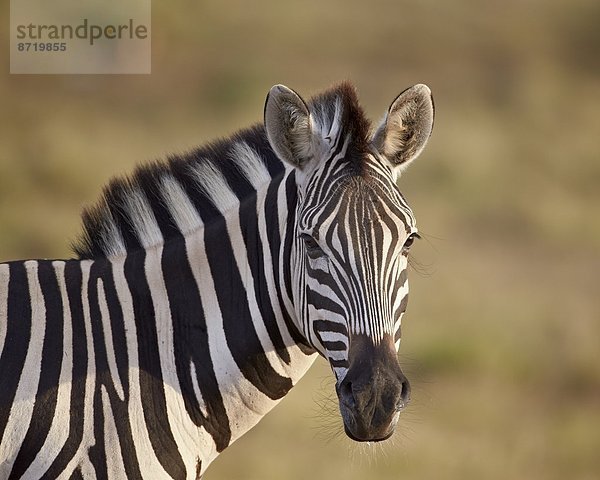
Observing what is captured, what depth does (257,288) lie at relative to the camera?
516cm

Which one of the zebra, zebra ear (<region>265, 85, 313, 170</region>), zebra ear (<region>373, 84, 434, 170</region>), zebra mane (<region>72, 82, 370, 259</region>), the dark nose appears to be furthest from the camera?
zebra mane (<region>72, 82, 370, 259</region>)

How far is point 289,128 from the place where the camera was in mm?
4969

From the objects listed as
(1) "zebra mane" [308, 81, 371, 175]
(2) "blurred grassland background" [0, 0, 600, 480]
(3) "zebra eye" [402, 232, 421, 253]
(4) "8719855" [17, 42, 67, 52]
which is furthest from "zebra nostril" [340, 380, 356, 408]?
(4) "8719855" [17, 42, 67, 52]

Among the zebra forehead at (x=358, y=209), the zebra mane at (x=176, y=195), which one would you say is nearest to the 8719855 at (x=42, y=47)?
the zebra mane at (x=176, y=195)

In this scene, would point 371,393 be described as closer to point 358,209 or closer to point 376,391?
point 376,391

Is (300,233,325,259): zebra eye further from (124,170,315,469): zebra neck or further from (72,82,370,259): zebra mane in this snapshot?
(72,82,370,259): zebra mane

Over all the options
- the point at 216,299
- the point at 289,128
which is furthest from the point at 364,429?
the point at 289,128

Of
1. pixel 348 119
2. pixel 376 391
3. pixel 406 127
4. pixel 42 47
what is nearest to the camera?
pixel 376 391

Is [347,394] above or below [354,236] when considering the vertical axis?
below

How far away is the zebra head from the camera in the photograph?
4.48 metres

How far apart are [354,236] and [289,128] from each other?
2.34ft

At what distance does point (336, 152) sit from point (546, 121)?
1835 centimetres

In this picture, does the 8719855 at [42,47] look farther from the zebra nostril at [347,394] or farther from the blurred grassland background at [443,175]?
the zebra nostril at [347,394]

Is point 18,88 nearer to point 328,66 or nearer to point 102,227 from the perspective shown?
point 328,66
